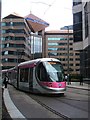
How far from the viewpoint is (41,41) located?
141625mm

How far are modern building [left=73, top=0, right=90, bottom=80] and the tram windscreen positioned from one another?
1233 inches

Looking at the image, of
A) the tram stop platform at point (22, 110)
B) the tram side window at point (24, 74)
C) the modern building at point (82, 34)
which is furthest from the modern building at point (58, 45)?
the tram stop platform at point (22, 110)

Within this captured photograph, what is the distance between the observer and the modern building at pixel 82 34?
187 feet

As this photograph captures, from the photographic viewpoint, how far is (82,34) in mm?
62500

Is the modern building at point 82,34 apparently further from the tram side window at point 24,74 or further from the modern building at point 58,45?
the modern building at point 58,45

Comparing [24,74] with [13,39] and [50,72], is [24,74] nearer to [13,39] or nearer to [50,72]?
[50,72]

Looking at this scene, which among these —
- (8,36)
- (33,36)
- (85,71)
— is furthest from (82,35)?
(33,36)

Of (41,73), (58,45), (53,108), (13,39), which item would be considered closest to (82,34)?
(41,73)

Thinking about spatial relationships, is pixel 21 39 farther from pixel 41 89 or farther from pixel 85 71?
pixel 41 89

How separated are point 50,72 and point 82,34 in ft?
130

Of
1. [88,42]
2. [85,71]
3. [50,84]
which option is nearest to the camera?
[50,84]

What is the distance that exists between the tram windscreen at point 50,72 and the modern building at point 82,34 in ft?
103

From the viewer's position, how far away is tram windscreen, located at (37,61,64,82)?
24.0 metres

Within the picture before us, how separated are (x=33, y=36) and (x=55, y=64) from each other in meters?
114
